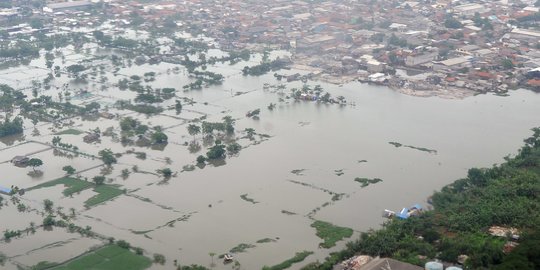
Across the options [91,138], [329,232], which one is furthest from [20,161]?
[329,232]

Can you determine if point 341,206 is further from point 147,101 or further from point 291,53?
point 291,53

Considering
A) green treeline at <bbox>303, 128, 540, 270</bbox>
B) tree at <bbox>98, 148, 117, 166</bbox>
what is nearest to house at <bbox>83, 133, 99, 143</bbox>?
tree at <bbox>98, 148, 117, 166</bbox>

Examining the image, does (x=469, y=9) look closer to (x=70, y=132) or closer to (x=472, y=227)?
(x=70, y=132)

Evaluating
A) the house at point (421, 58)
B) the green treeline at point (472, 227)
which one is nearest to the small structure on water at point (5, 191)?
the green treeline at point (472, 227)

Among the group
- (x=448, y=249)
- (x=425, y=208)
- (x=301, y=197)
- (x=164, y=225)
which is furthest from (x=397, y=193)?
(x=164, y=225)

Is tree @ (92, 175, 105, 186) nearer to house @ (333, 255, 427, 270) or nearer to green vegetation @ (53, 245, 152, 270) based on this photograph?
green vegetation @ (53, 245, 152, 270)

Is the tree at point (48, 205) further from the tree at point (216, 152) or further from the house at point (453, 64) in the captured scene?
the house at point (453, 64)
